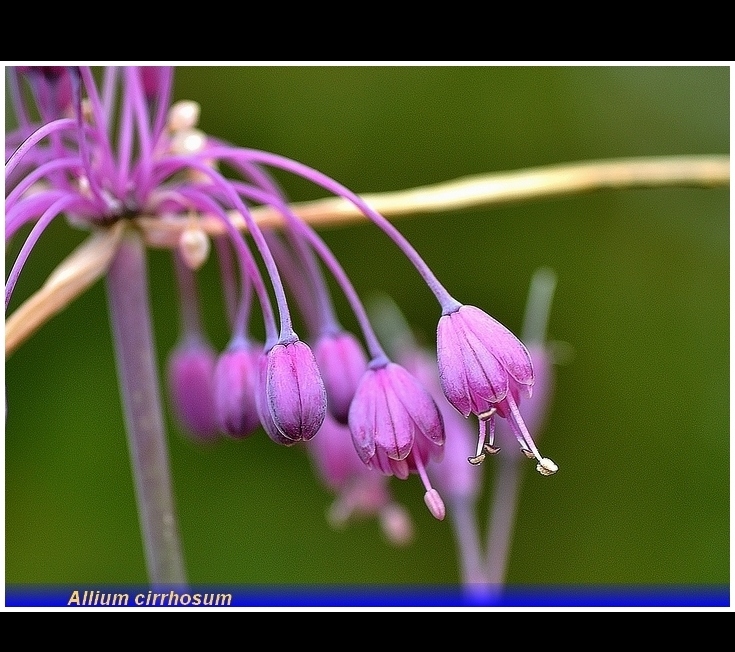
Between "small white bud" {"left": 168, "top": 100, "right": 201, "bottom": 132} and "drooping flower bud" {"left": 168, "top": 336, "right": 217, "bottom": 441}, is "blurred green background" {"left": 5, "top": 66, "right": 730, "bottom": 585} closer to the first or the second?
"drooping flower bud" {"left": 168, "top": 336, "right": 217, "bottom": 441}

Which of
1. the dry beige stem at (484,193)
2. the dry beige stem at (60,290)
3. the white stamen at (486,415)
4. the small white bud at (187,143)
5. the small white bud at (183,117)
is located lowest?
the white stamen at (486,415)

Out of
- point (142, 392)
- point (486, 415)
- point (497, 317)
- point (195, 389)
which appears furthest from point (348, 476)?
point (497, 317)

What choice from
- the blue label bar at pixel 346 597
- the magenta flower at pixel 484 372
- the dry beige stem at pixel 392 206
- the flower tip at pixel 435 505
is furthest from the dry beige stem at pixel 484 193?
the blue label bar at pixel 346 597

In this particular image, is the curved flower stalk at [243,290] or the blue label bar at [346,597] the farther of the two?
the blue label bar at [346,597]

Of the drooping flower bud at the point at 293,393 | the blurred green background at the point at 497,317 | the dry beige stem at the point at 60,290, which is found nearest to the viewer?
the drooping flower bud at the point at 293,393

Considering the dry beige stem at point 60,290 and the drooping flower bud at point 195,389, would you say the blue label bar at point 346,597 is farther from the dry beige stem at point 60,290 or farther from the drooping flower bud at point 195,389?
the dry beige stem at point 60,290

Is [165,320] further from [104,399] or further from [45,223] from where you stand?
[45,223]

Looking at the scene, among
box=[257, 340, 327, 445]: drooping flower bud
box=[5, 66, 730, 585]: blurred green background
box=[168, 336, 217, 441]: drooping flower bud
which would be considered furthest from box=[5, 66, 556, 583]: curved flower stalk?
box=[5, 66, 730, 585]: blurred green background

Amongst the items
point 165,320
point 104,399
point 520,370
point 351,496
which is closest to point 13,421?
point 104,399
